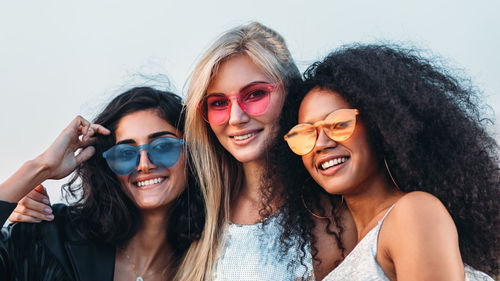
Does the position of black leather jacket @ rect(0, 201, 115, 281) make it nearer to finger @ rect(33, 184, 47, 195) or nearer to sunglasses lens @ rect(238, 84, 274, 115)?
finger @ rect(33, 184, 47, 195)

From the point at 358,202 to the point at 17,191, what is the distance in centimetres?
241

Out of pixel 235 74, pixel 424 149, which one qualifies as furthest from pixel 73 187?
pixel 424 149

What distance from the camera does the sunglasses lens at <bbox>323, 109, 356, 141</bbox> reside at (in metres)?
2.85

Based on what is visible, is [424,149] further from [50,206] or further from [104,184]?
[50,206]

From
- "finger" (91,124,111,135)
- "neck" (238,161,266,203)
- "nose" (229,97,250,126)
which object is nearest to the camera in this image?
"nose" (229,97,250,126)

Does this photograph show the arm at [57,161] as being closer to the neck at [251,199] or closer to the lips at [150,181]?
the lips at [150,181]

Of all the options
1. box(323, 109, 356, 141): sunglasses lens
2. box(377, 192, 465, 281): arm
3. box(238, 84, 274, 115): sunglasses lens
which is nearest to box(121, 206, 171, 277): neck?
box(238, 84, 274, 115): sunglasses lens

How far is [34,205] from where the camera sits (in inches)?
157

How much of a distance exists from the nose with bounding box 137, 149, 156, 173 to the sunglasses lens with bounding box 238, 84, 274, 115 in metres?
0.86

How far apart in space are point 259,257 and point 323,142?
1029 mm

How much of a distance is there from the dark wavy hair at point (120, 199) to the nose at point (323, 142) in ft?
4.59

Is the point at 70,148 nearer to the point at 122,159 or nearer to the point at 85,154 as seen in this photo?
the point at 85,154

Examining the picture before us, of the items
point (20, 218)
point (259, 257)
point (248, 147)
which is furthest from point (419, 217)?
point (20, 218)

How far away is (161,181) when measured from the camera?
13.1ft
